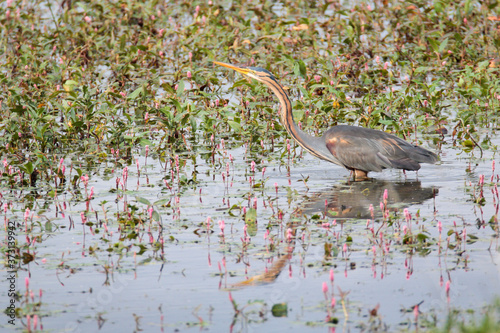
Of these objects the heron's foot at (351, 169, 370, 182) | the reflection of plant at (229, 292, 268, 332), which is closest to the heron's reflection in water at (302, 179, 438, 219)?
the heron's foot at (351, 169, 370, 182)

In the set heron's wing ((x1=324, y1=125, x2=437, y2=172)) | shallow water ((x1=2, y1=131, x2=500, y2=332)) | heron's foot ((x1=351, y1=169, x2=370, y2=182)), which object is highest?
heron's wing ((x1=324, y1=125, x2=437, y2=172))

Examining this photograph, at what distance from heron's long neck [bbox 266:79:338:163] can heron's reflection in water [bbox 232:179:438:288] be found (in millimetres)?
437

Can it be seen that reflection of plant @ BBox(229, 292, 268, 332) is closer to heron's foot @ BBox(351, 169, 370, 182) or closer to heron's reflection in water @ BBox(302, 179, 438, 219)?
heron's reflection in water @ BBox(302, 179, 438, 219)

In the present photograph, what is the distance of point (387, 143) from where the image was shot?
874cm

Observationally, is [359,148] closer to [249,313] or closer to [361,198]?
[361,198]

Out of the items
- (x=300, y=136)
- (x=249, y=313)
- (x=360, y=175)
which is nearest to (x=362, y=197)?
(x=360, y=175)

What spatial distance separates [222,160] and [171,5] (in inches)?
339

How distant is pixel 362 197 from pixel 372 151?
2.91 ft

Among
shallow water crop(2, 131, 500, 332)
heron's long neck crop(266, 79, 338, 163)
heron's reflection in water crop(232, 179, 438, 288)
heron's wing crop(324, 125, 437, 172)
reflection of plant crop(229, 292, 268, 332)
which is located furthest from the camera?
heron's long neck crop(266, 79, 338, 163)

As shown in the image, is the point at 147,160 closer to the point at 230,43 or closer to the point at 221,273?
the point at 221,273

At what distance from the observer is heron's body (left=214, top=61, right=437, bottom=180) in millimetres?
8656

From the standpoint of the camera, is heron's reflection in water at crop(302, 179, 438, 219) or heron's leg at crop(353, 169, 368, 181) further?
heron's leg at crop(353, 169, 368, 181)

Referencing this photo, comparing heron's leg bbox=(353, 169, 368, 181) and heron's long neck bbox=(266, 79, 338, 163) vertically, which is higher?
heron's long neck bbox=(266, 79, 338, 163)

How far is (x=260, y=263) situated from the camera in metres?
5.77
